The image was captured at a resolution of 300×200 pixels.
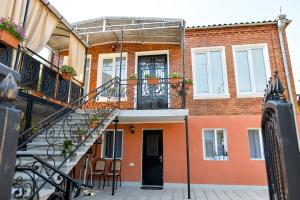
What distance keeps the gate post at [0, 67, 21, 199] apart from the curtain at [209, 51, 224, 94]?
8667mm

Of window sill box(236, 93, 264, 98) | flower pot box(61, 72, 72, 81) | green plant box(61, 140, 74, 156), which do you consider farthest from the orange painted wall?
green plant box(61, 140, 74, 156)

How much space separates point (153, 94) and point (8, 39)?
505 centimetres

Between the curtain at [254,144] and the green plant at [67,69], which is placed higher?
the green plant at [67,69]

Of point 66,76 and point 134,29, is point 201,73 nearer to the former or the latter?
point 134,29

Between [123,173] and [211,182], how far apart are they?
3.58 m

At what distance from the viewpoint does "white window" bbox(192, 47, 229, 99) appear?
8.95 m

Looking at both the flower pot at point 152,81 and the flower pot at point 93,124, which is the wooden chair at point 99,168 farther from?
the flower pot at point 152,81

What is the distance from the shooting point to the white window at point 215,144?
8352 mm

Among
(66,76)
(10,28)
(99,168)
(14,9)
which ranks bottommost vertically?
(99,168)

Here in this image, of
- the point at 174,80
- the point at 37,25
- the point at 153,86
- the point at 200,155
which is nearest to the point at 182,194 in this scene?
the point at 200,155

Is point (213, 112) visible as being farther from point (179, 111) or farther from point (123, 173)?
point (123, 173)

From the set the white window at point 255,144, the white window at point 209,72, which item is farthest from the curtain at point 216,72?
the white window at point 255,144

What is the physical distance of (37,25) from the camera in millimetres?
5875

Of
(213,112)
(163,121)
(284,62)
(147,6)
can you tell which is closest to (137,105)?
(163,121)
